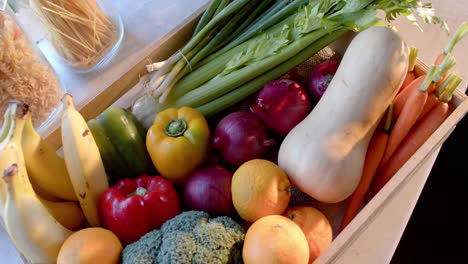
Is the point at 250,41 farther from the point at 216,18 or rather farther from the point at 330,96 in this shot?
the point at 330,96

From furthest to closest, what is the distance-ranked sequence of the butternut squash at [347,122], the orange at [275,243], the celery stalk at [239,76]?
the celery stalk at [239,76] < the butternut squash at [347,122] < the orange at [275,243]

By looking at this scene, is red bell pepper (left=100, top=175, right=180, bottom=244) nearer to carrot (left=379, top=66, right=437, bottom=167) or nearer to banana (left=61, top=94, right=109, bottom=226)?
banana (left=61, top=94, right=109, bottom=226)

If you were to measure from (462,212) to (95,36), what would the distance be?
0.93 m

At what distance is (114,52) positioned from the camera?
939 mm

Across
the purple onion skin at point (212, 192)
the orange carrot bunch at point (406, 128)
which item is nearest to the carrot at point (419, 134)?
the orange carrot bunch at point (406, 128)

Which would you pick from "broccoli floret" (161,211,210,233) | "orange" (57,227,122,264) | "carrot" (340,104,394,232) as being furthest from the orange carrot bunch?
"orange" (57,227,122,264)

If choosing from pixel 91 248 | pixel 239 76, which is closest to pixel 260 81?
pixel 239 76

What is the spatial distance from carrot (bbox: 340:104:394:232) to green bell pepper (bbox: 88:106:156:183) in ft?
1.08

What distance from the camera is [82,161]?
640mm

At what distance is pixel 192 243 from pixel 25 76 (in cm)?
39

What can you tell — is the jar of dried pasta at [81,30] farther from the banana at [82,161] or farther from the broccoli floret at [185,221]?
the broccoli floret at [185,221]

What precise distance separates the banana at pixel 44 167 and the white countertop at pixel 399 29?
13 cm

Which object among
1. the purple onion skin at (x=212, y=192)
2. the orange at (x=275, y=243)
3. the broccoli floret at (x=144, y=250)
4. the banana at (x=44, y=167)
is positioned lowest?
the orange at (x=275, y=243)

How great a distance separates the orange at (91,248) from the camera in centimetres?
57
